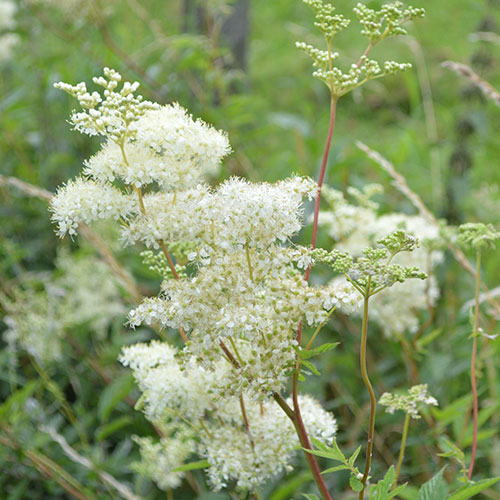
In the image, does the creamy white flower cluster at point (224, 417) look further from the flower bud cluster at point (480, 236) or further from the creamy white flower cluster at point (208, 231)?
the flower bud cluster at point (480, 236)

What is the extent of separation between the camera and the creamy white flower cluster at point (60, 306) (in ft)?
6.78

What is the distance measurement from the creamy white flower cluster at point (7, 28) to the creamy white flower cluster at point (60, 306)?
1680 mm

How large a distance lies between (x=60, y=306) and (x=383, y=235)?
121 centimetres

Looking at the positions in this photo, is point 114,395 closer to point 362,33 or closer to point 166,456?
point 166,456

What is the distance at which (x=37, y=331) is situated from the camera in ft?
6.81

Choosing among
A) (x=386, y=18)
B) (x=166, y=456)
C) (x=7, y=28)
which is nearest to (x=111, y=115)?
(x=386, y=18)

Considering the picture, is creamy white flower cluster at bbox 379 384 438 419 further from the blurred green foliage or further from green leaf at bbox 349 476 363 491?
the blurred green foliage

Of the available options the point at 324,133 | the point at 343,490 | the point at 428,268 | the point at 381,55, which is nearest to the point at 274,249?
the point at 428,268

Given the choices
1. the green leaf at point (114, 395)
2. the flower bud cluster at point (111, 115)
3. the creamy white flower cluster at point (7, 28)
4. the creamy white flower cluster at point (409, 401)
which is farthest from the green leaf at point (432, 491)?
the creamy white flower cluster at point (7, 28)

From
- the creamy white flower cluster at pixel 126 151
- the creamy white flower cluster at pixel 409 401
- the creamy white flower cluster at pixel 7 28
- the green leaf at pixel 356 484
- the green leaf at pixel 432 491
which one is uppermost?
the creamy white flower cluster at pixel 7 28

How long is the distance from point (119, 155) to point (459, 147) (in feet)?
6.03

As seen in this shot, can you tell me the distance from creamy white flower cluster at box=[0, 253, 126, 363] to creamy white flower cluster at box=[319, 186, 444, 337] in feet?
2.69

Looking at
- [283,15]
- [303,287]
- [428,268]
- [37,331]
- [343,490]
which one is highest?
[283,15]

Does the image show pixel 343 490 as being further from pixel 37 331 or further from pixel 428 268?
pixel 37 331
